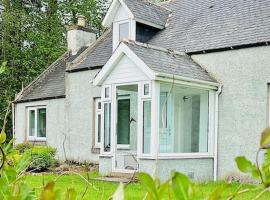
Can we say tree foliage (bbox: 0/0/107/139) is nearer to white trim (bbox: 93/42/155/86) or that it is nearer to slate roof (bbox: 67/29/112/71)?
slate roof (bbox: 67/29/112/71)

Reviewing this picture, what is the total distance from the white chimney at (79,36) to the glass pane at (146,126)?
8.62 metres

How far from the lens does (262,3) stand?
41.2 feet

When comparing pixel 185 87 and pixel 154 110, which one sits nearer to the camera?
pixel 154 110

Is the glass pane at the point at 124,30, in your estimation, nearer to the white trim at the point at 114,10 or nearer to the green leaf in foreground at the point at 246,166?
the white trim at the point at 114,10

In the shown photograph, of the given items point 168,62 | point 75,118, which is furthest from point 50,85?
point 168,62

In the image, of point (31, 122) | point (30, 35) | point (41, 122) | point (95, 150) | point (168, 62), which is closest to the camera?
point (168, 62)

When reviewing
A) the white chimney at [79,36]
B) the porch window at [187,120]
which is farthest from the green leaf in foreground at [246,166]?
the white chimney at [79,36]

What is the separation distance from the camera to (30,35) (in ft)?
79.3

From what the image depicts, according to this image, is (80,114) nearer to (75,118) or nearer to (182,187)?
(75,118)

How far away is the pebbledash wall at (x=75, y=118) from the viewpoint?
51.8ft

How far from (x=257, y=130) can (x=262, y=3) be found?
12.9 feet

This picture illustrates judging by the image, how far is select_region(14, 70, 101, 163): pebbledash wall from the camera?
15781 millimetres

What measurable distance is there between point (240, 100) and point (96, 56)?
21.4ft

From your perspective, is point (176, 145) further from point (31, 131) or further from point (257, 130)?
point (31, 131)
